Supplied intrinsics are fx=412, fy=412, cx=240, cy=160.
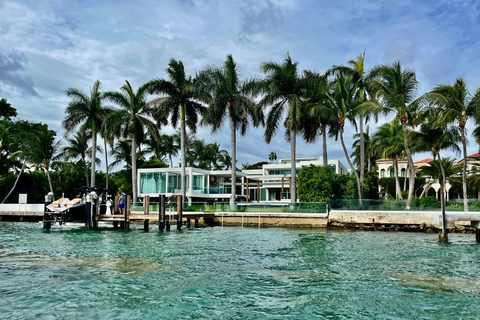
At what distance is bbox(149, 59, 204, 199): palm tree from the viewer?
4372cm

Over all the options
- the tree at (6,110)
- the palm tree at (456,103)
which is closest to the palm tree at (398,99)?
the palm tree at (456,103)

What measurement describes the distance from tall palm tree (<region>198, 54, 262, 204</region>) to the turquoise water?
22952 mm

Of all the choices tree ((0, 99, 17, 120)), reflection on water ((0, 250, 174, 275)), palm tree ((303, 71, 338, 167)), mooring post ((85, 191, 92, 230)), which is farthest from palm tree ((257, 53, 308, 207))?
tree ((0, 99, 17, 120))

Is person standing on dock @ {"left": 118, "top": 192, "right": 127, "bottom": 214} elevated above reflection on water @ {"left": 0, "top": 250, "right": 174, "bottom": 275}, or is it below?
above

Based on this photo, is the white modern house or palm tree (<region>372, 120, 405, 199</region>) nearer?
palm tree (<region>372, 120, 405, 199</region>)

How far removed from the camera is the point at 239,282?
11.3m

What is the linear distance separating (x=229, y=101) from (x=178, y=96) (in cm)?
664

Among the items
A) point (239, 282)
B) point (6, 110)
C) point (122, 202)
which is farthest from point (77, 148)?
point (239, 282)

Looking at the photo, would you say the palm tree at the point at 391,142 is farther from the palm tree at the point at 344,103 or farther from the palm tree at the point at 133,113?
the palm tree at the point at 133,113

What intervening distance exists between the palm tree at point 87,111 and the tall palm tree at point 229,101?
1553 centimetres

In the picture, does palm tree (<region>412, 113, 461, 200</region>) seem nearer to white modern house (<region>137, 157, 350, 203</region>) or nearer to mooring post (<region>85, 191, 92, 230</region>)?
white modern house (<region>137, 157, 350, 203</region>)

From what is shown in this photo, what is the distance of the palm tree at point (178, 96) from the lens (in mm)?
43719

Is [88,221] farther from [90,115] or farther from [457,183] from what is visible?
[457,183]

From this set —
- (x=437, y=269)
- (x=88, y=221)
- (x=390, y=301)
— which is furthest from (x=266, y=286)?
(x=88, y=221)
